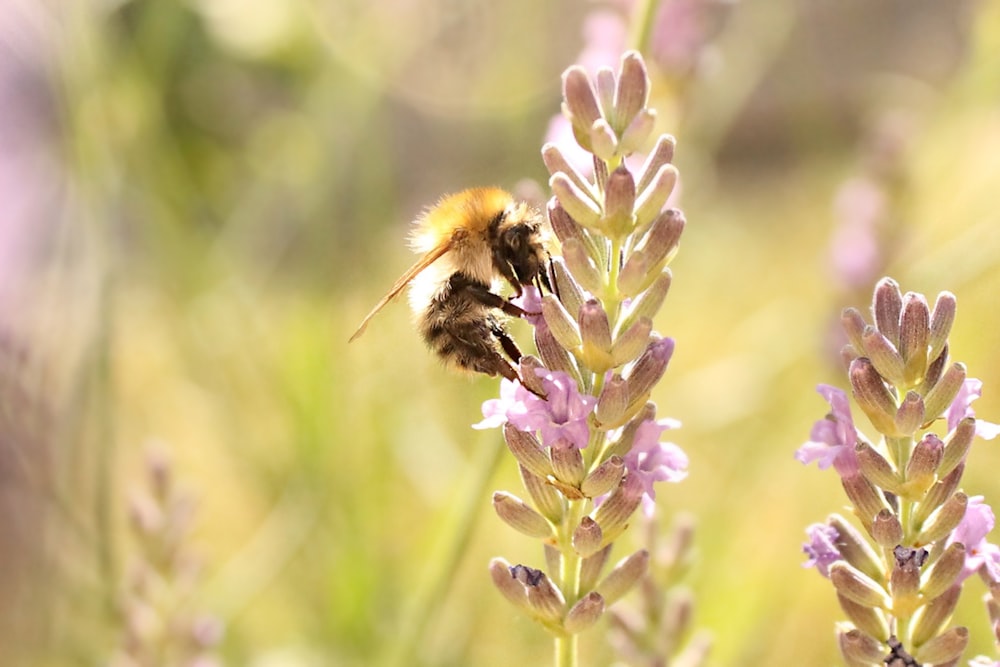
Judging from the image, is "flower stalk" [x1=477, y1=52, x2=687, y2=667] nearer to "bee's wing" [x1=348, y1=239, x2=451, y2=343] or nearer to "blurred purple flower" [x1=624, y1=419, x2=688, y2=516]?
"blurred purple flower" [x1=624, y1=419, x2=688, y2=516]

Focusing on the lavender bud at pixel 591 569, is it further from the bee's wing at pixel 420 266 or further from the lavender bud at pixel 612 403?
the bee's wing at pixel 420 266

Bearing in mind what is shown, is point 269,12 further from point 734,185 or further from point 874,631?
point 734,185

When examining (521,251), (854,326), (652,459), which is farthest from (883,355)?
(521,251)

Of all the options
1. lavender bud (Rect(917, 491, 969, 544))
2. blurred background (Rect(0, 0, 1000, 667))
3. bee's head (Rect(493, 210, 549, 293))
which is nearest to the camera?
lavender bud (Rect(917, 491, 969, 544))

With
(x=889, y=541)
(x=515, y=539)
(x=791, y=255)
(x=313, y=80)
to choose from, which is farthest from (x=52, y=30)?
(x=791, y=255)

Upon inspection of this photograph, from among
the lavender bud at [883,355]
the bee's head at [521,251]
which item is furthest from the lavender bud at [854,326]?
the bee's head at [521,251]

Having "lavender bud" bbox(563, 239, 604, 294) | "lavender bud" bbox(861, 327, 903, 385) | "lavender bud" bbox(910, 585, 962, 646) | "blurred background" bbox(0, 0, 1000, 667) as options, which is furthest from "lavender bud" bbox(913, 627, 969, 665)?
"blurred background" bbox(0, 0, 1000, 667)

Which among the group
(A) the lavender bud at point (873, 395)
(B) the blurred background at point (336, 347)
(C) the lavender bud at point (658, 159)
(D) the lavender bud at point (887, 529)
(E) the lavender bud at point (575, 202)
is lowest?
(D) the lavender bud at point (887, 529)
